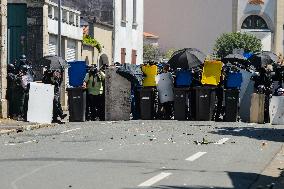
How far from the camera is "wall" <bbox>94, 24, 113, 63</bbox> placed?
5347 cm

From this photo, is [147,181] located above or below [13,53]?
below

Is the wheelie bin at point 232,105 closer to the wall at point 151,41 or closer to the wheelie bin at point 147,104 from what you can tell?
the wheelie bin at point 147,104

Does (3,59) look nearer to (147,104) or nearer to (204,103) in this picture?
(147,104)

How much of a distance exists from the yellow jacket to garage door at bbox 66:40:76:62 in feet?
48.8

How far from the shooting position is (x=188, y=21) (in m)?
99.8

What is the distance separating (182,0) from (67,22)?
5634 centimetres

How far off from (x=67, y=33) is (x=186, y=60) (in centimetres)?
1484

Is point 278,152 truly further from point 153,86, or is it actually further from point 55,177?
point 153,86

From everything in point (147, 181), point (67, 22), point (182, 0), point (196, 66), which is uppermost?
point (182, 0)

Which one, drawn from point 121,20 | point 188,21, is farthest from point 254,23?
point 121,20

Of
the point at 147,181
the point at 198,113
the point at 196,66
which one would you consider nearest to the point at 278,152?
the point at 147,181

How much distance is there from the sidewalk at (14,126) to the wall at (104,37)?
27437mm

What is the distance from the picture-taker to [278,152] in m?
16.8

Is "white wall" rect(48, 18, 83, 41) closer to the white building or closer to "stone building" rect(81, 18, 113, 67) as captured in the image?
the white building
